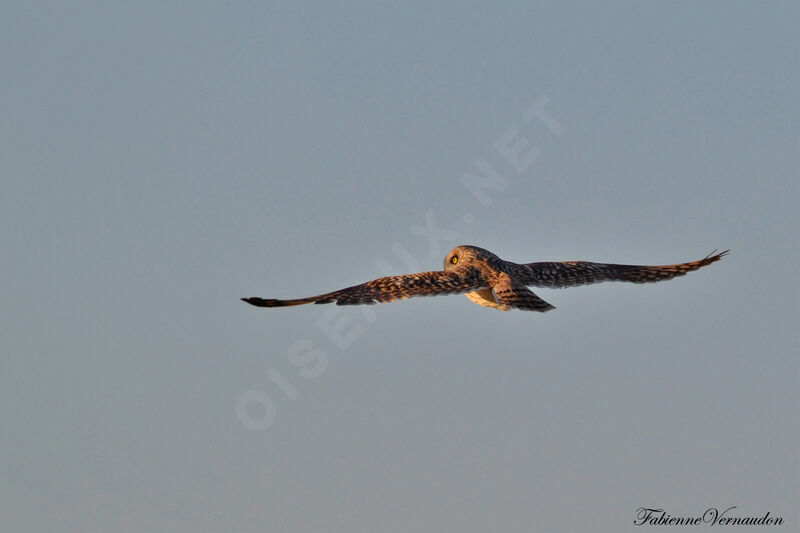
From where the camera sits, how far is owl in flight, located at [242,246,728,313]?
88.2 ft

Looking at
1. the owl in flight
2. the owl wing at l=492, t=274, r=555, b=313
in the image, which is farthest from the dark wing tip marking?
the owl wing at l=492, t=274, r=555, b=313

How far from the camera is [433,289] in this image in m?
27.2

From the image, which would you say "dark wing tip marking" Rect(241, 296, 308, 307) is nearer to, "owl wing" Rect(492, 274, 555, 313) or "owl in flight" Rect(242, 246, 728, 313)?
"owl in flight" Rect(242, 246, 728, 313)

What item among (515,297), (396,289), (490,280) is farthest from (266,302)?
(515,297)

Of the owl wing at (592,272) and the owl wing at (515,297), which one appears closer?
the owl wing at (515,297)

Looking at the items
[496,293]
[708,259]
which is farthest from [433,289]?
[708,259]

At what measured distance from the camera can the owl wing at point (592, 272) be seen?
29.2m

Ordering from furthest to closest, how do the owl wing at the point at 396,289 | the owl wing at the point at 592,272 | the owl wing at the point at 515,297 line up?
1. the owl wing at the point at 592,272
2. the owl wing at the point at 396,289
3. the owl wing at the point at 515,297

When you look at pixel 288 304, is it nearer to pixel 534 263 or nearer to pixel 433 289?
pixel 433 289

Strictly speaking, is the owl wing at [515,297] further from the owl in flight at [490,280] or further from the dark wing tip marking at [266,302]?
the dark wing tip marking at [266,302]

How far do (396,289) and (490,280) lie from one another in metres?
2.33

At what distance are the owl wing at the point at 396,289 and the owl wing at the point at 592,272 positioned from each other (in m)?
1.64

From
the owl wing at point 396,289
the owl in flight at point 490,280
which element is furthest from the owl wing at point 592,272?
the owl wing at point 396,289

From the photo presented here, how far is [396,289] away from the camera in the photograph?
27141 millimetres
